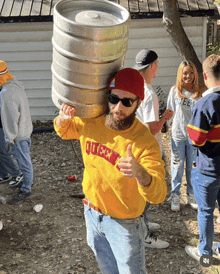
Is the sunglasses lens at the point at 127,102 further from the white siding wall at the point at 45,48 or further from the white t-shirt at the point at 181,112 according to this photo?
the white siding wall at the point at 45,48

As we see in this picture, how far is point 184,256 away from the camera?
4.20 meters

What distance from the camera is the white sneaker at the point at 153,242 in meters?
4.31

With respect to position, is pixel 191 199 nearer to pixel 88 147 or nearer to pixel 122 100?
pixel 88 147

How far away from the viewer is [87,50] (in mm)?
2480

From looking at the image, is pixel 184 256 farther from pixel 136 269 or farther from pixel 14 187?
pixel 14 187

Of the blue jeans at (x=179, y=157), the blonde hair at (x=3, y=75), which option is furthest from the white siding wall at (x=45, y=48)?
the blue jeans at (x=179, y=157)

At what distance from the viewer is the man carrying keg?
8.34 feet

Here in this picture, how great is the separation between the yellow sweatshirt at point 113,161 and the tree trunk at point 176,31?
4.75m

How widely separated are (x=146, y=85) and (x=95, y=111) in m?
1.39

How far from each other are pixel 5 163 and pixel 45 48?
316 cm

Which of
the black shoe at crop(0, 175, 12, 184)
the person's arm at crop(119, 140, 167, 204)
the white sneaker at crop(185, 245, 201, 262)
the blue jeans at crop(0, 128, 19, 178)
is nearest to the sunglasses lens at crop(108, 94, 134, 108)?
the person's arm at crop(119, 140, 167, 204)

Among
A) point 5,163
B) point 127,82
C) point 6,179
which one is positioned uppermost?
point 127,82

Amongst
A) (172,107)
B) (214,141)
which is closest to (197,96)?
(172,107)

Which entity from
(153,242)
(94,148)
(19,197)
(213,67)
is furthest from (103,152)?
(19,197)
